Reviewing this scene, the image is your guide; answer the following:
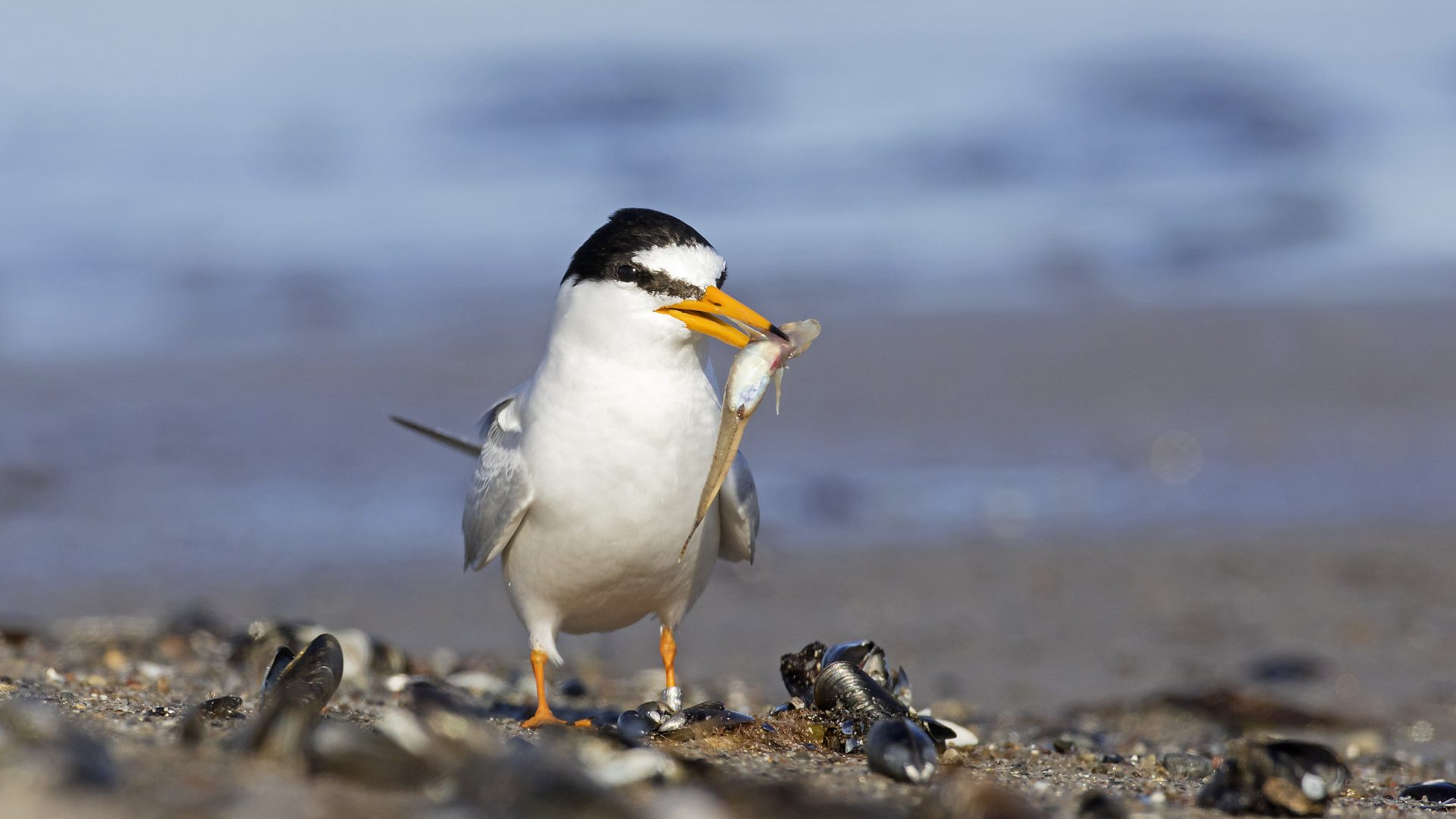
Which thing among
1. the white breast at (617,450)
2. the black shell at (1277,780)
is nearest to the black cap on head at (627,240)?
the white breast at (617,450)

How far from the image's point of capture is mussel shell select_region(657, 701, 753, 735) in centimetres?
386

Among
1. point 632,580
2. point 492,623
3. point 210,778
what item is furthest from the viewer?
point 492,623

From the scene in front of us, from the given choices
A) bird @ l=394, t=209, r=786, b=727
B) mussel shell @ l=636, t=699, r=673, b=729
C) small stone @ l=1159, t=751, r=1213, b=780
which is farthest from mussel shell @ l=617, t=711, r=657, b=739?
small stone @ l=1159, t=751, r=1213, b=780

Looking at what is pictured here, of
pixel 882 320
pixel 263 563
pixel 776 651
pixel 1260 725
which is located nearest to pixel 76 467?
pixel 263 563

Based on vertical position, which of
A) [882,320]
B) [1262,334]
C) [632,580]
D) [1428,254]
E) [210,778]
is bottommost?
[210,778]

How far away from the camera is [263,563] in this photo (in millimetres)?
7918

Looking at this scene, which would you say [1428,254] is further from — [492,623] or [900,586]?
[492,623]

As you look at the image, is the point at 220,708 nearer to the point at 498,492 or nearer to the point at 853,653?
the point at 498,492

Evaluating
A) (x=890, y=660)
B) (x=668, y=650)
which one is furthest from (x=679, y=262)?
(x=890, y=660)

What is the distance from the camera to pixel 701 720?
12.7 feet

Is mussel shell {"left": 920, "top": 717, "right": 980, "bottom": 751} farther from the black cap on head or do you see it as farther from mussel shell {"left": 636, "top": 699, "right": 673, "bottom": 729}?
the black cap on head

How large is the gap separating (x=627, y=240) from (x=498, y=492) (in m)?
0.82

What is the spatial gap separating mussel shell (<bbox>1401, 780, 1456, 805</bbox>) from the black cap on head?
237cm

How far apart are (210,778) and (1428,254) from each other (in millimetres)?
13436
